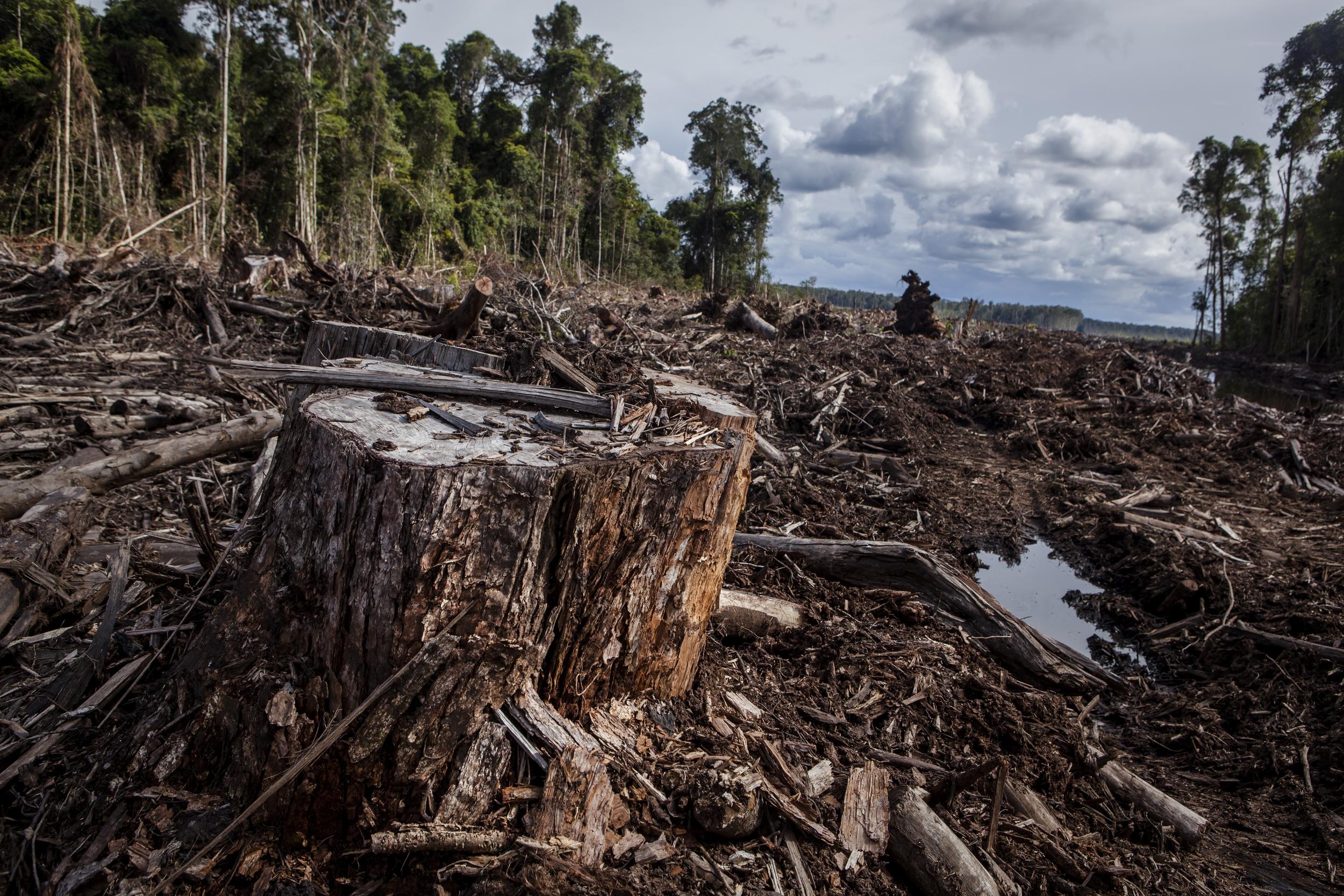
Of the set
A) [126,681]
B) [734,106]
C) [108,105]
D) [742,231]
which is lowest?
[126,681]

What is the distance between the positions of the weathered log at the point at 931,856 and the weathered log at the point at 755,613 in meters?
1.16

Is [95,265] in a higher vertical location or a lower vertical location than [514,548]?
higher

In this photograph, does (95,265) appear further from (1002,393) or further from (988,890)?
(1002,393)

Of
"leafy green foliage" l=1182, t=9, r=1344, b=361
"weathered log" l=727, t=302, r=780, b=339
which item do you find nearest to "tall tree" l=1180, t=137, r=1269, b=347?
"leafy green foliage" l=1182, t=9, r=1344, b=361

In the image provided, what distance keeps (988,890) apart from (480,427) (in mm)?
2156

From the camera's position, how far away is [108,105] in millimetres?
19719

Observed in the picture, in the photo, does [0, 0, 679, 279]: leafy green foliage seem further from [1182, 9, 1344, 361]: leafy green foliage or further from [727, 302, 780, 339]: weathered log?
[1182, 9, 1344, 361]: leafy green foliage

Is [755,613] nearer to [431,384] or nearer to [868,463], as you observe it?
[431,384]

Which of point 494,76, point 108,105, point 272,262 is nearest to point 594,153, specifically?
point 494,76

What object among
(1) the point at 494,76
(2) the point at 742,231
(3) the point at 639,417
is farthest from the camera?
(2) the point at 742,231

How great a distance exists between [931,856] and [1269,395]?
1018 inches

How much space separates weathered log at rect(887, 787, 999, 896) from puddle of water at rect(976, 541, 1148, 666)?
2.96 m

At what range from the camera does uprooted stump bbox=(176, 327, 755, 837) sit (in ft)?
5.91

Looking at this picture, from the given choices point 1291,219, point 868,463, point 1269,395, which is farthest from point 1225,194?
point 868,463
